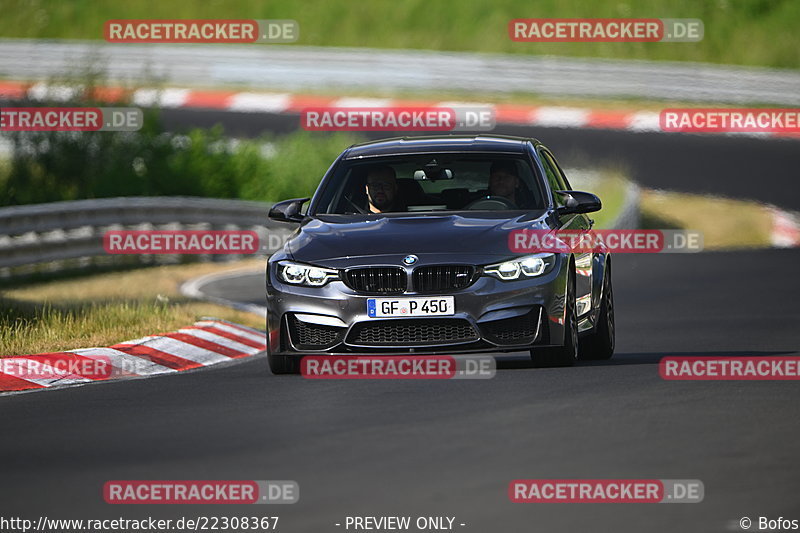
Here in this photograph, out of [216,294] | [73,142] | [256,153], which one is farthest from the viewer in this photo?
[256,153]

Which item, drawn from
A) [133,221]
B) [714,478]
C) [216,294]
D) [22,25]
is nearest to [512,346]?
[714,478]

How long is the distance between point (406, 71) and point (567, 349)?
30.3 m

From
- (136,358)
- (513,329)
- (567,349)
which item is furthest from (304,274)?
(136,358)

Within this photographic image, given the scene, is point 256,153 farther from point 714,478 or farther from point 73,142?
point 714,478

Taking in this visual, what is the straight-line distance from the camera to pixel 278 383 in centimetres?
1122

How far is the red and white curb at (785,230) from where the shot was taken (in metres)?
26.6

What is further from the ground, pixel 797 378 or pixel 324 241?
pixel 324 241

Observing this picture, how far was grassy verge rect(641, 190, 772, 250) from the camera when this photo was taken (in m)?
28.4

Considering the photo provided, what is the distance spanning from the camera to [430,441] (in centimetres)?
854

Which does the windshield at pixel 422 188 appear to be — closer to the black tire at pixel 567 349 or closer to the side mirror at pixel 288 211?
the side mirror at pixel 288 211

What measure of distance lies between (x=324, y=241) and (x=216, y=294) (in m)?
8.86

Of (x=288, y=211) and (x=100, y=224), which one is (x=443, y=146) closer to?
(x=288, y=211)

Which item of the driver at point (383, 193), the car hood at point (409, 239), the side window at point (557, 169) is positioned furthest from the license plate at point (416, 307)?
the side window at point (557, 169)

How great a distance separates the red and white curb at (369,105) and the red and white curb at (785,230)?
32.8ft
